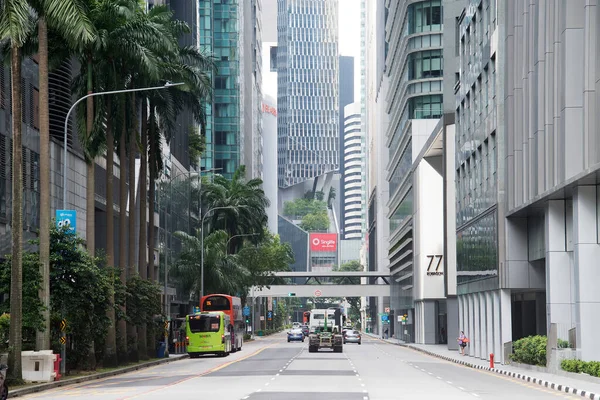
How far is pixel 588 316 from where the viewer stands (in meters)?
38.8

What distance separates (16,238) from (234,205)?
73.7 meters

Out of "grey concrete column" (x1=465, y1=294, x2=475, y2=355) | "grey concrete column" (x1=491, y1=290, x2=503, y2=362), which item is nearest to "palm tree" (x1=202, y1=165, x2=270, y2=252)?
"grey concrete column" (x1=465, y1=294, x2=475, y2=355)

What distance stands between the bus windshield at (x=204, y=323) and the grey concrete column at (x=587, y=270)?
32.5m

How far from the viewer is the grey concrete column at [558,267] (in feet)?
143

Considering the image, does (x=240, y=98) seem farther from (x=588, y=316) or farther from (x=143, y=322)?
(x=588, y=316)

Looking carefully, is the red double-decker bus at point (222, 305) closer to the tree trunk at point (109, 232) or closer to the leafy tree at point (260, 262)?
the leafy tree at point (260, 262)

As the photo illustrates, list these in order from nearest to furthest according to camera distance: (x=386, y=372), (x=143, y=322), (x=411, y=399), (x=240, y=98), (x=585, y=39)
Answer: (x=411, y=399) → (x=585, y=39) → (x=386, y=372) → (x=143, y=322) → (x=240, y=98)

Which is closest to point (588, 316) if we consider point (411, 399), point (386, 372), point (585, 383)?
point (585, 383)

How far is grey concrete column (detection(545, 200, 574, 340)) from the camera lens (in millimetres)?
43625

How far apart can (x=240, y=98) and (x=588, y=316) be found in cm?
11783

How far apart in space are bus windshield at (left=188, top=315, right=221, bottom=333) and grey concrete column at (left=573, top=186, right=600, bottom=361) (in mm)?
32493

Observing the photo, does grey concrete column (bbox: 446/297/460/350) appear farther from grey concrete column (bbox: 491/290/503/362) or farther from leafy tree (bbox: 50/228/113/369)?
leafy tree (bbox: 50/228/113/369)

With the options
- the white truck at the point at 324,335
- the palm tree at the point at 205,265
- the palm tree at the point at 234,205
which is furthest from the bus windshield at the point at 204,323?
the palm tree at the point at 234,205

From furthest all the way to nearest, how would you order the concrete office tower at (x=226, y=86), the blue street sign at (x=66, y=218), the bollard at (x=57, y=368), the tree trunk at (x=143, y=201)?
the concrete office tower at (x=226, y=86), the tree trunk at (x=143, y=201), the blue street sign at (x=66, y=218), the bollard at (x=57, y=368)
